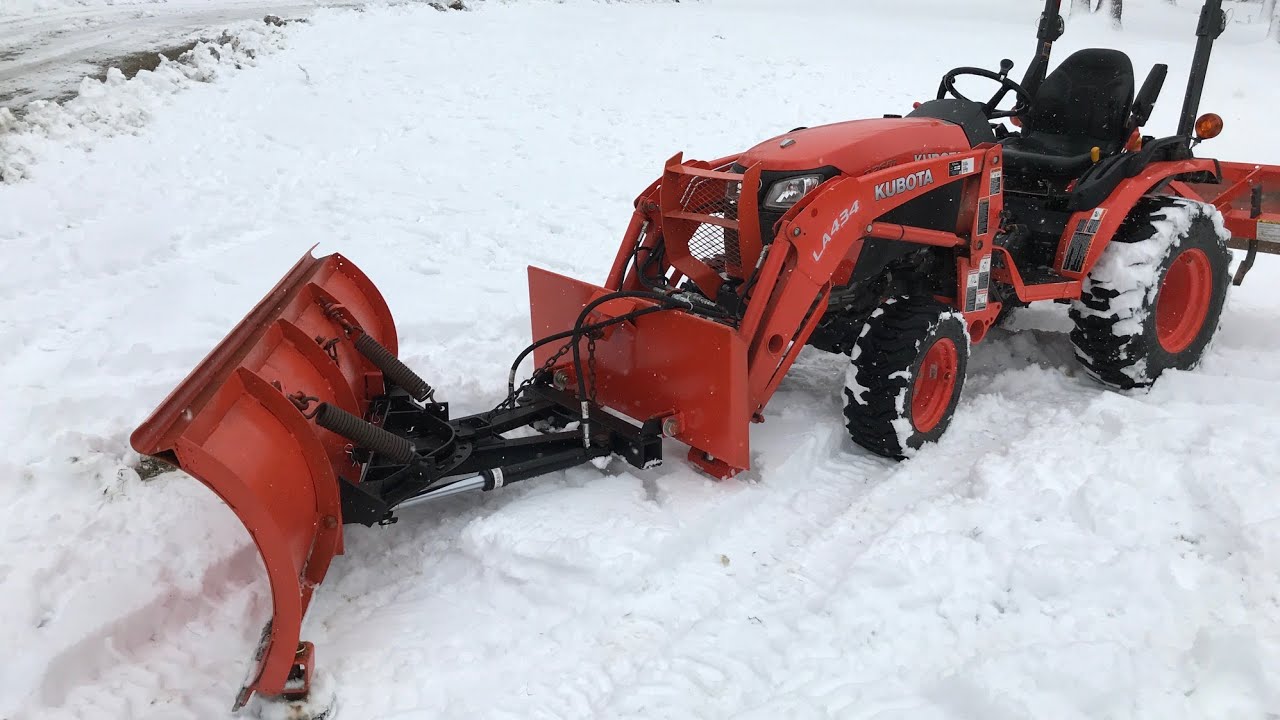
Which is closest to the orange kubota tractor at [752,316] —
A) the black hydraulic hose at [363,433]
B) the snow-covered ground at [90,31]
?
the black hydraulic hose at [363,433]

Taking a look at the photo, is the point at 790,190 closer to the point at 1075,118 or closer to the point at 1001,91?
the point at 1001,91

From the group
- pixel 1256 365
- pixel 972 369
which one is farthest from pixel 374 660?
pixel 1256 365

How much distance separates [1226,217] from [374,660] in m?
5.54

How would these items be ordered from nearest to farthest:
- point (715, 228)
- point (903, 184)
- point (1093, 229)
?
point (903, 184) → point (715, 228) → point (1093, 229)

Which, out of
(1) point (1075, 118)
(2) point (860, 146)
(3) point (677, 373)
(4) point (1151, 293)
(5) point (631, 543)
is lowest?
(5) point (631, 543)

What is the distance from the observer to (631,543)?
318 cm

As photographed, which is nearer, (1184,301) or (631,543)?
(631,543)

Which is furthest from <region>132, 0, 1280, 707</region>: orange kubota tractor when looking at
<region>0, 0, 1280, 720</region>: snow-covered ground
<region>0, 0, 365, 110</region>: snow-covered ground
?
<region>0, 0, 365, 110</region>: snow-covered ground

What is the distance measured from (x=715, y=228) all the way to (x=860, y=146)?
746 millimetres

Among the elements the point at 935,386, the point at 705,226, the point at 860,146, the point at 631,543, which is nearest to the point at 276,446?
the point at 631,543

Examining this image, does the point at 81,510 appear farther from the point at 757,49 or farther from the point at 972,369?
the point at 757,49

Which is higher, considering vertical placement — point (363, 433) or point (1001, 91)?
point (1001, 91)

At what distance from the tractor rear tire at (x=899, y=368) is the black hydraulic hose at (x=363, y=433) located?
202 cm

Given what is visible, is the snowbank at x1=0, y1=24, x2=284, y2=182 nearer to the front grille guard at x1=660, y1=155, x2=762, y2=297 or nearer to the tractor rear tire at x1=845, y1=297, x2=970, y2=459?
the front grille guard at x1=660, y1=155, x2=762, y2=297
